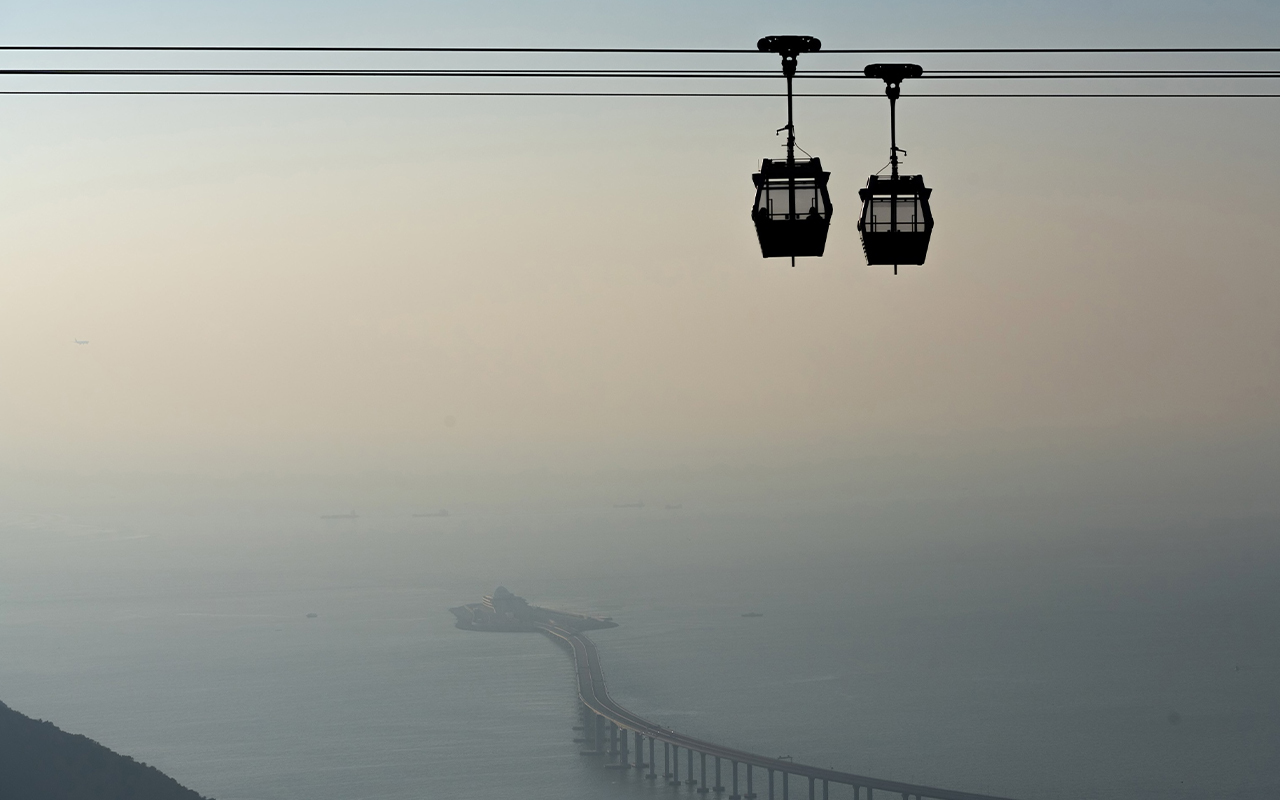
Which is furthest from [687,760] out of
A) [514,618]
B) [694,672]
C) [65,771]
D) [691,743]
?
[514,618]

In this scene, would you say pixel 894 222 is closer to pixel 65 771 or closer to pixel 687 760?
pixel 65 771

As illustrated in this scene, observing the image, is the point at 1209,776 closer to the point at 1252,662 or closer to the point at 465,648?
the point at 1252,662

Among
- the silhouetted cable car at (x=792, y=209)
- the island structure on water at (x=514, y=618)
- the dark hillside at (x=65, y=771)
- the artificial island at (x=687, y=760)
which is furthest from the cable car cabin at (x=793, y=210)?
the island structure on water at (x=514, y=618)

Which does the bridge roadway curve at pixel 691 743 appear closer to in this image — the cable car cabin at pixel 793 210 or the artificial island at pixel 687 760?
the artificial island at pixel 687 760

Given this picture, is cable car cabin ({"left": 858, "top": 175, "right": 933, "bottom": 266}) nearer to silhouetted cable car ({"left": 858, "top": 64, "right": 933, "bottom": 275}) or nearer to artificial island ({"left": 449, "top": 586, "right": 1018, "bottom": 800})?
silhouetted cable car ({"left": 858, "top": 64, "right": 933, "bottom": 275})

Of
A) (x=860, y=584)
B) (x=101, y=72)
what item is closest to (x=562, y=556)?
(x=860, y=584)

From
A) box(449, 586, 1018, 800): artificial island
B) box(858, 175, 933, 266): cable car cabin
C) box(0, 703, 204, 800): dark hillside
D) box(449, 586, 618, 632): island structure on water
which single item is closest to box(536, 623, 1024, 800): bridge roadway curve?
box(449, 586, 1018, 800): artificial island
